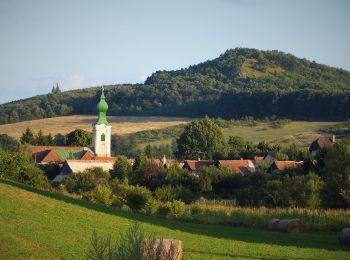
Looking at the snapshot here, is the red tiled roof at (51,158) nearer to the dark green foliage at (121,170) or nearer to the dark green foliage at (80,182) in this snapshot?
the dark green foliage at (121,170)

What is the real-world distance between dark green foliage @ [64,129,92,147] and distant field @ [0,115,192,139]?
18.7 meters

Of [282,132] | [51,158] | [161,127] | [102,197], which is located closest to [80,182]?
[102,197]

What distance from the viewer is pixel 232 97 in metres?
146

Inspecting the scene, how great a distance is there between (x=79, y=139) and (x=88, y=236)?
8450 cm

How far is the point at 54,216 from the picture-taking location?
24562 millimetres

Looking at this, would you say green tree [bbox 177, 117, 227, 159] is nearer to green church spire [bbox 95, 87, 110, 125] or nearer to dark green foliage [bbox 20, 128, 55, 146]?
green church spire [bbox 95, 87, 110, 125]

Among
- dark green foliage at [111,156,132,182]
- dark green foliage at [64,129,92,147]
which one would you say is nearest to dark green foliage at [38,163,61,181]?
dark green foliage at [111,156,132,182]

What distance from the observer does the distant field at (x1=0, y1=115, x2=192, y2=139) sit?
128 metres

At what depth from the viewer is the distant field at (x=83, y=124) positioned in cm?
12756

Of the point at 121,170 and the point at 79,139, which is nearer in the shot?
the point at 121,170

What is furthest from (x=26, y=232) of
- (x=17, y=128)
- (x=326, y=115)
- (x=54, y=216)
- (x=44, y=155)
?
(x=17, y=128)

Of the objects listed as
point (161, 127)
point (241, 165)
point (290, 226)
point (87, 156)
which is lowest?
point (87, 156)

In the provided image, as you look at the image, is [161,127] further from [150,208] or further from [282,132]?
[150,208]

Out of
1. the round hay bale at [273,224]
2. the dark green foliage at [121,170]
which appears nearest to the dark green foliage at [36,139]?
the dark green foliage at [121,170]
